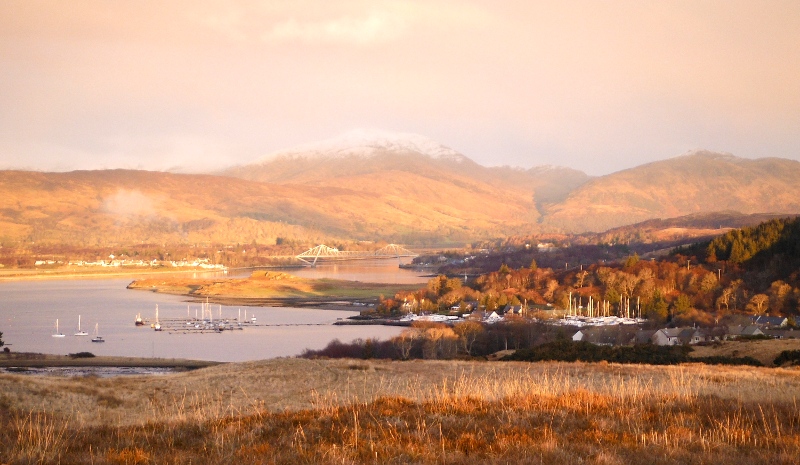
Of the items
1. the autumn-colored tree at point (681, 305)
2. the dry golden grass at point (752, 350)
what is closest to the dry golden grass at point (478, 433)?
the dry golden grass at point (752, 350)

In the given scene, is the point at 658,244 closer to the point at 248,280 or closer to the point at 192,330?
the point at 248,280

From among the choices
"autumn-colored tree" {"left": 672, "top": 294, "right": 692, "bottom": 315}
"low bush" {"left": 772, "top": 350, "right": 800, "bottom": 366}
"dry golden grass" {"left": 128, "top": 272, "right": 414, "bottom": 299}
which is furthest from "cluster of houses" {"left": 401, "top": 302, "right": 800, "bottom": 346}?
"dry golden grass" {"left": 128, "top": 272, "right": 414, "bottom": 299}

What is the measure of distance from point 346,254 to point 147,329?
12258cm

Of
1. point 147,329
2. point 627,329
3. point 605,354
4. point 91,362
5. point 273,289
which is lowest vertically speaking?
point 91,362

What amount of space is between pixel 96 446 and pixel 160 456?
0.68m

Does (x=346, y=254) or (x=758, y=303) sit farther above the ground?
(x=346, y=254)

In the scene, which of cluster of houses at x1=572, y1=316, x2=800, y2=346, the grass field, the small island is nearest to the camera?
cluster of houses at x1=572, y1=316, x2=800, y2=346

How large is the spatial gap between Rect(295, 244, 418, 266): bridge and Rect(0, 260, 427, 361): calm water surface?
80.6m

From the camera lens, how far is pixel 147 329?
50906 mm

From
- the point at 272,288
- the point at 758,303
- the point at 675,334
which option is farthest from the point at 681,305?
the point at 272,288

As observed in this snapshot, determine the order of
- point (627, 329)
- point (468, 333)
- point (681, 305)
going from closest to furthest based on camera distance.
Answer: point (468, 333), point (627, 329), point (681, 305)

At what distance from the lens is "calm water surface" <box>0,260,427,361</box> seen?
41.3m

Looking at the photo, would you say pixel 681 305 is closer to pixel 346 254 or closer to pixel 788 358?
pixel 788 358

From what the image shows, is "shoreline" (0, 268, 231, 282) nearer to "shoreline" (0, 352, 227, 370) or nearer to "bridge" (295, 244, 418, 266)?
"bridge" (295, 244, 418, 266)
